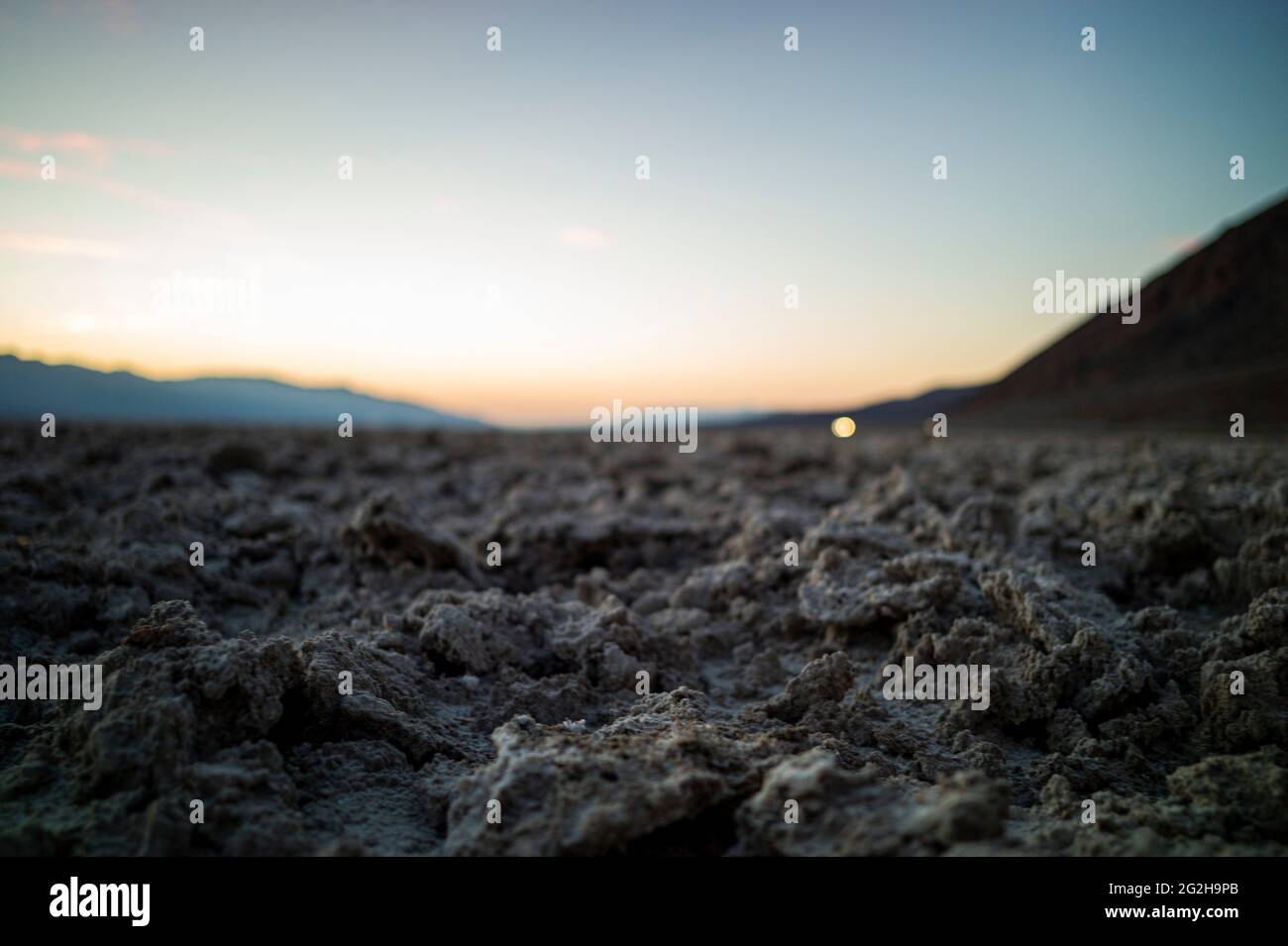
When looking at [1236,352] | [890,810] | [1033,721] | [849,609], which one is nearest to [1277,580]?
[1033,721]

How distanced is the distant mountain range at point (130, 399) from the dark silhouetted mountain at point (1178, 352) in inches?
1190

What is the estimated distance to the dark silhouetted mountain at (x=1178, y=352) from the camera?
114 feet

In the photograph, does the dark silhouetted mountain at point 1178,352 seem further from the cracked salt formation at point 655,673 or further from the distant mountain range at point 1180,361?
the cracked salt formation at point 655,673

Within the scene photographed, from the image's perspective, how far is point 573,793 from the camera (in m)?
2.31

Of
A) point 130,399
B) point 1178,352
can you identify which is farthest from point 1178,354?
point 130,399

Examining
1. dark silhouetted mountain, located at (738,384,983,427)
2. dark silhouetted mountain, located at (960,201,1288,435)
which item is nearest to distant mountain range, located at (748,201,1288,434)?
dark silhouetted mountain, located at (960,201,1288,435)

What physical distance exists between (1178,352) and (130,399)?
152 meters

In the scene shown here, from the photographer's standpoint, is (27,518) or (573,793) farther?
(27,518)

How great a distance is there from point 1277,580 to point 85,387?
140 m

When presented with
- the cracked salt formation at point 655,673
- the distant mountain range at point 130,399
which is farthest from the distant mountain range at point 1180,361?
the cracked salt formation at point 655,673

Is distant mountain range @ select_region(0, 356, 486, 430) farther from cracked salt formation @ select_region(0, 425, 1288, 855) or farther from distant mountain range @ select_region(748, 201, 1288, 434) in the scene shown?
distant mountain range @ select_region(748, 201, 1288, 434)

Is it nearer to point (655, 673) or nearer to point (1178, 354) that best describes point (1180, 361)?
point (1178, 354)

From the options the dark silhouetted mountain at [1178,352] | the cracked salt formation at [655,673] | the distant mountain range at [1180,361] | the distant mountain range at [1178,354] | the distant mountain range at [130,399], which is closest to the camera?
the cracked salt formation at [655,673]
